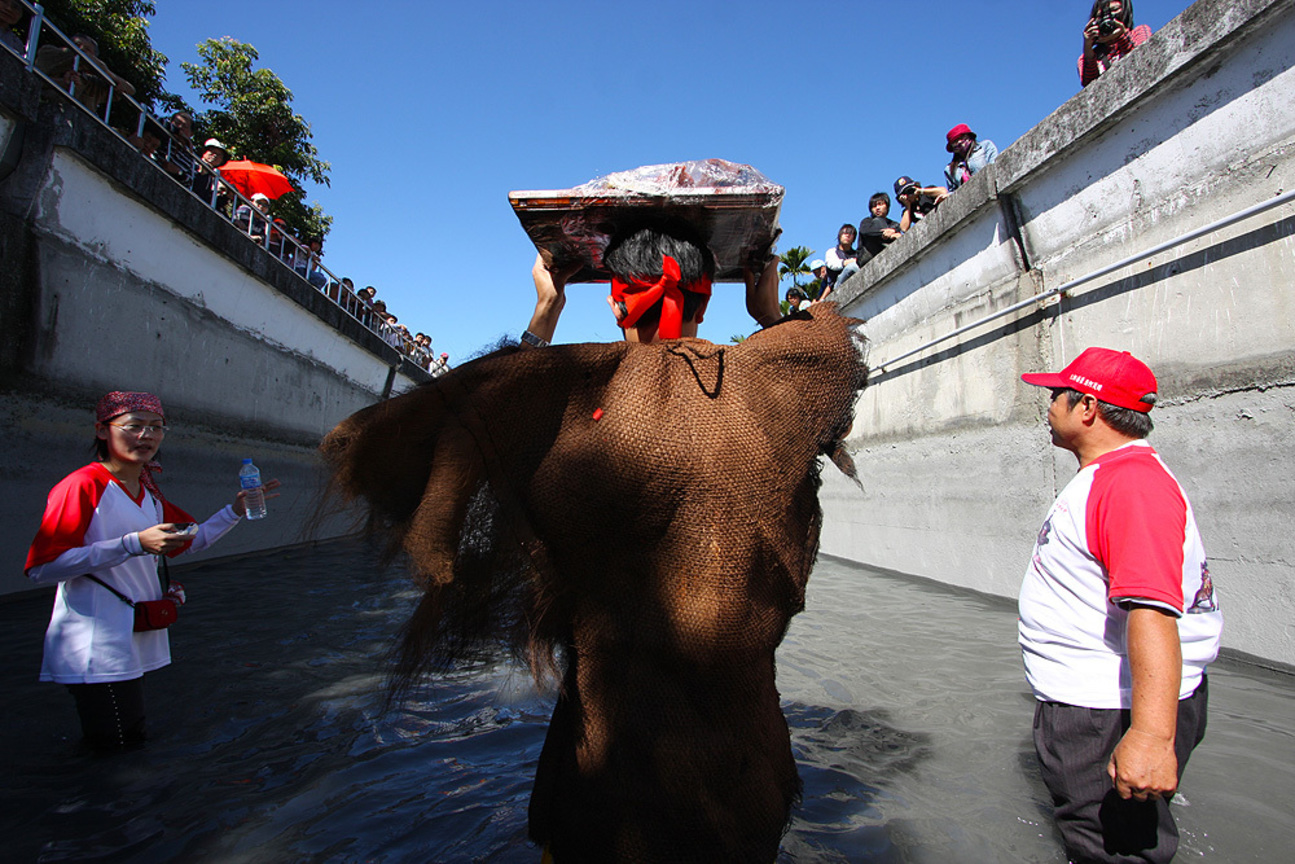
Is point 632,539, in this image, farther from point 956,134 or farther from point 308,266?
point 308,266

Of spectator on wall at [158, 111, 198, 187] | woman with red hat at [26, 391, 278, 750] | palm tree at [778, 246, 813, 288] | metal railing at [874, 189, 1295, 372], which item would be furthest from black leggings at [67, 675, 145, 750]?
palm tree at [778, 246, 813, 288]

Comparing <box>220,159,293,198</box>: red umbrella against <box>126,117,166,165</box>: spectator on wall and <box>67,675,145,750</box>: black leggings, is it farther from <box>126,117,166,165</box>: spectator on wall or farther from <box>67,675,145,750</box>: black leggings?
<box>67,675,145,750</box>: black leggings

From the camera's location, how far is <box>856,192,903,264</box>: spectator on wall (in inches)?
391

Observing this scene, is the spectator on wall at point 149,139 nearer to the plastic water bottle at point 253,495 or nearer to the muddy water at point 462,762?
the muddy water at point 462,762

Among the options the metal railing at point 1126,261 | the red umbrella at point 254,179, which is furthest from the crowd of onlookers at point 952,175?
the red umbrella at point 254,179

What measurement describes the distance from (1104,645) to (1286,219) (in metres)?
3.38

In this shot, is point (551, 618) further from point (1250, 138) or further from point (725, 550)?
point (1250, 138)

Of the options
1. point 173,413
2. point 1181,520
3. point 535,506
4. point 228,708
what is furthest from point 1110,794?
point 173,413

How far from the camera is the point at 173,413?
8453mm

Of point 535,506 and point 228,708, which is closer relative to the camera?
point 535,506

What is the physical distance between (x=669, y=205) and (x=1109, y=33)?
6.88 m

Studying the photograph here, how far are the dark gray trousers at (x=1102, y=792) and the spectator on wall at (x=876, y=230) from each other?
29.1 feet

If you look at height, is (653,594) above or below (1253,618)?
above

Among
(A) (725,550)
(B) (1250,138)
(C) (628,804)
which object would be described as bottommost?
(C) (628,804)
